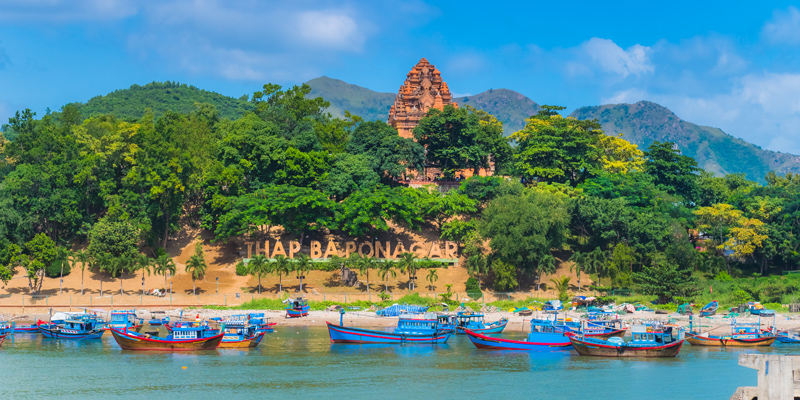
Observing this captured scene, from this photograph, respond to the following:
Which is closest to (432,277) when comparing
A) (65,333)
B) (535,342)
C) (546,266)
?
(546,266)

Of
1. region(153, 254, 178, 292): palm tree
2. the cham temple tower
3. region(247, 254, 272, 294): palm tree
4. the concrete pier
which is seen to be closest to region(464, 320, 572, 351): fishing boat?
region(247, 254, 272, 294): palm tree

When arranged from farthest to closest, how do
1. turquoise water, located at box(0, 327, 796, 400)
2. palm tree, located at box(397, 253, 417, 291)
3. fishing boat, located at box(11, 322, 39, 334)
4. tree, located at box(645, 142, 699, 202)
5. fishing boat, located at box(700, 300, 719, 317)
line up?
1. tree, located at box(645, 142, 699, 202)
2. palm tree, located at box(397, 253, 417, 291)
3. fishing boat, located at box(700, 300, 719, 317)
4. fishing boat, located at box(11, 322, 39, 334)
5. turquoise water, located at box(0, 327, 796, 400)

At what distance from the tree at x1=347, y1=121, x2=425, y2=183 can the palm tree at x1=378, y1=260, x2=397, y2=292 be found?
58.8 ft

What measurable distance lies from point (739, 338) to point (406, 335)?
76.8 feet

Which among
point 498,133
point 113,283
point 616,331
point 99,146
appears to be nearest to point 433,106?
point 498,133

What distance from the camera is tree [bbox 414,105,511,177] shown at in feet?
317

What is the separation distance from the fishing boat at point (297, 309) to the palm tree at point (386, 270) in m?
9.18

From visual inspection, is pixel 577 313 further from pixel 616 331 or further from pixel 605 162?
pixel 605 162

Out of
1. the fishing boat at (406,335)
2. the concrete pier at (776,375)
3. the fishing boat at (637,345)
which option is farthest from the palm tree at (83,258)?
the concrete pier at (776,375)

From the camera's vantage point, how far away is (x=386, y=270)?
241 ft

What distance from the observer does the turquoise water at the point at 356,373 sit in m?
41.2

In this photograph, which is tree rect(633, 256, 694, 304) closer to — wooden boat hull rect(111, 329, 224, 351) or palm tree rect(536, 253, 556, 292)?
palm tree rect(536, 253, 556, 292)

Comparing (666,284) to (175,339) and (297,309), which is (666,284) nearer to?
(297,309)

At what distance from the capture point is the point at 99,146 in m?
84.8
